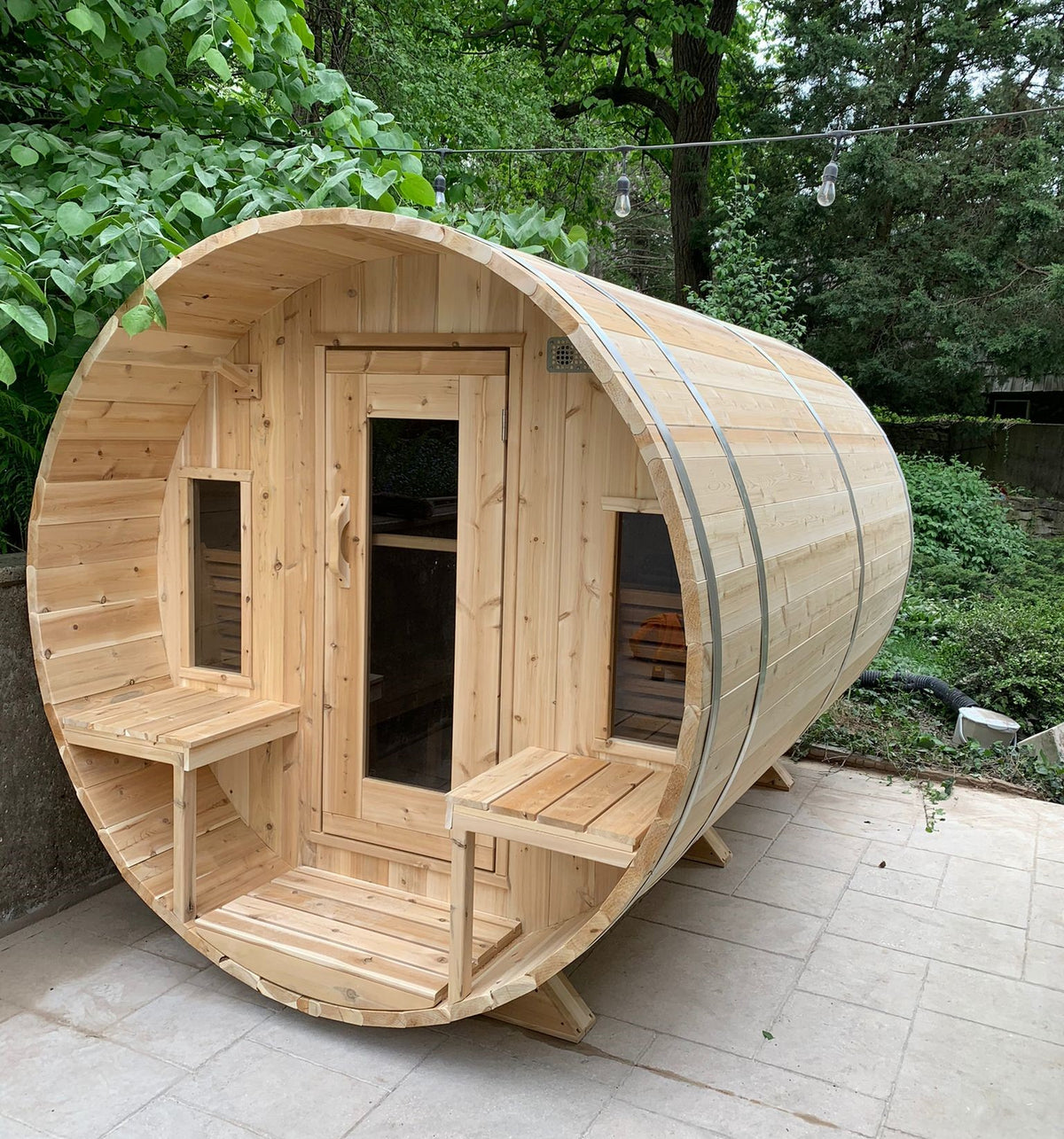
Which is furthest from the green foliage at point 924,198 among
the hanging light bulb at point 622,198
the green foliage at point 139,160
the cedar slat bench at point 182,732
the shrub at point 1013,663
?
the cedar slat bench at point 182,732

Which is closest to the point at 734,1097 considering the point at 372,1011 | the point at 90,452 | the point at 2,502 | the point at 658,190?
the point at 372,1011

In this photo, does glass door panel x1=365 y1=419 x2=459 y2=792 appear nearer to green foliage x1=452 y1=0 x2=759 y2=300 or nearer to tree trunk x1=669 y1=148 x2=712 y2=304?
green foliage x1=452 y1=0 x2=759 y2=300

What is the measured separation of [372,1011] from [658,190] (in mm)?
17354

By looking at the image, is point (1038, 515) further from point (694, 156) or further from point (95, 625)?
point (95, 625)

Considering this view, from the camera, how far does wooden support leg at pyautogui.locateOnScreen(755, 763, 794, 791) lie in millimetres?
6641

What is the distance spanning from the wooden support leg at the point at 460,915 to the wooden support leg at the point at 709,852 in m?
2.18

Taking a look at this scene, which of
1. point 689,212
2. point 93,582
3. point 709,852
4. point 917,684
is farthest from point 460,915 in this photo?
point 689,212

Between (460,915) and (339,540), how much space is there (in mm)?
1619

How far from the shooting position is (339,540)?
14.5 feet

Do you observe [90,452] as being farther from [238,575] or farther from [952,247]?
[952,247]

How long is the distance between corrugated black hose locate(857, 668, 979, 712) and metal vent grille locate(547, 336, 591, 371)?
14.4 feet

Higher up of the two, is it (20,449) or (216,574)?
(20,449)

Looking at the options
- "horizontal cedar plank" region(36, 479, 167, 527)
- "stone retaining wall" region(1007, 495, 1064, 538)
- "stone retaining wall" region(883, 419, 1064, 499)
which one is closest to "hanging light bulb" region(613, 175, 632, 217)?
"horizontal cedar plank" region(36, 479, 167, 527)

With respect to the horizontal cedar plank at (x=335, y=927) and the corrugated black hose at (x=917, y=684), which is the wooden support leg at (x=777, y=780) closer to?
the corrugated black hose at (x=917, y=684)
